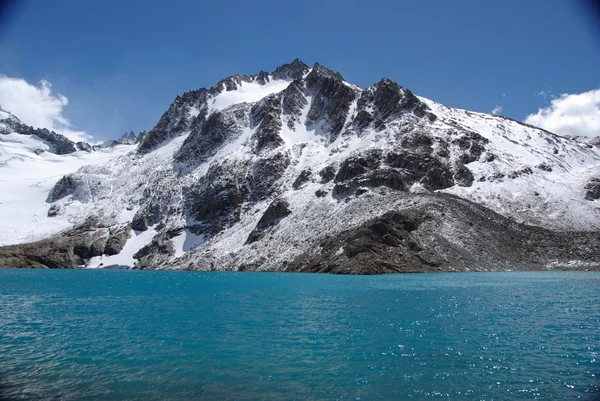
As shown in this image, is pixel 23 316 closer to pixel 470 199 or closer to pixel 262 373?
pixel 262 373

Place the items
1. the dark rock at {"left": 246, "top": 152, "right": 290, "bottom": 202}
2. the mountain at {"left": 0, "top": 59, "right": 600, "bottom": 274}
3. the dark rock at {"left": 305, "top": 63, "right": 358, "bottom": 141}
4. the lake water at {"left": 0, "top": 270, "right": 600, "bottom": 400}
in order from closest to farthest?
the lake water at {"left": 0, "top": 270, "right": 600, "bottom": 400} < the mountain at {"left": 0, "top": 59, "right": 600, "bottom": 274} < the dark rock at {"left": 246, "top": 152, "right": 290, "bottom": 202} < the dark rock at {"left": 305, "top": 63, "right": 358, "bottom": 141}

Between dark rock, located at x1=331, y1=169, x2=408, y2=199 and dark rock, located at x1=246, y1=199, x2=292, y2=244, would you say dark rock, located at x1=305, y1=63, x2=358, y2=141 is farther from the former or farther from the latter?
dark rock, located at x1=246, y1=199, x2=292, y2=244

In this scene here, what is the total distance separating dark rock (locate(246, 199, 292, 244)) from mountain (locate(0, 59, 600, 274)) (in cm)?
43

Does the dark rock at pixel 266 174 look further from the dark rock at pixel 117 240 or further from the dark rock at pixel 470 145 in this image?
the dark rock at pixel 470 145

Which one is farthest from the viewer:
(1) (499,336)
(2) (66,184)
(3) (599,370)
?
(2) (66,184)

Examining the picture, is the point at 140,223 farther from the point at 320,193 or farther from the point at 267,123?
the point at 320,193

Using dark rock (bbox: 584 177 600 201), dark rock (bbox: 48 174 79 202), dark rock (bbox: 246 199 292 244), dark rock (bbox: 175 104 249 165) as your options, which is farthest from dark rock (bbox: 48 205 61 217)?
dark rock (bbox: 584 177 600 201)

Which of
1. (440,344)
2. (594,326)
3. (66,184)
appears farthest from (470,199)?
(66,184)

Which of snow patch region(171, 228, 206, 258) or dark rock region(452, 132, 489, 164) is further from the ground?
dark rock region(452, 132, 489, 164)

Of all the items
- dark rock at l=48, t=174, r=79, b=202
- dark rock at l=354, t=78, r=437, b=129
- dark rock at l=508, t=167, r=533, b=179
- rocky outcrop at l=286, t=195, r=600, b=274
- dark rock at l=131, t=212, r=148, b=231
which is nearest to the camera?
rocky outcrop at l=286, t=195, r=600, b=274

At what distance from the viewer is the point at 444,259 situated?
8219cm

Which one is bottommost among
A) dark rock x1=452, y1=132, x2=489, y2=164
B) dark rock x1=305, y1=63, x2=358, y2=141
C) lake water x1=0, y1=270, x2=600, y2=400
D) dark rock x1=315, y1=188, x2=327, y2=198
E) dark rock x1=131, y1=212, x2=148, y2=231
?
lake water x1=0, y1=270, x2=600, y2=400

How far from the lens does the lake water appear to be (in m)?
16.7

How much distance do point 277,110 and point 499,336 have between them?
527ft
